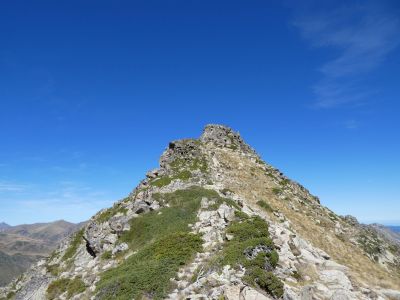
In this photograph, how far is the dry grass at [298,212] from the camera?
147 feet

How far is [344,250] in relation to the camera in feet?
159

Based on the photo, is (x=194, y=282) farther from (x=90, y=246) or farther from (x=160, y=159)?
(x=160, y=159)

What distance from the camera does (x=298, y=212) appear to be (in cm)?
5778

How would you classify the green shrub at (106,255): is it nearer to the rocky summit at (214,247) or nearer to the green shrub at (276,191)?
the rocky summit at (214,247)

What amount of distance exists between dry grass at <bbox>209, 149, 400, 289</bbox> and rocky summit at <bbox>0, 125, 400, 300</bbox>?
0.91ft

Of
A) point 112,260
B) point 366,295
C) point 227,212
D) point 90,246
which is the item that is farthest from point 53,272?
point 366,295

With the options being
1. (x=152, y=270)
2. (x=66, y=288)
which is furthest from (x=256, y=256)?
(x=66, y=288)

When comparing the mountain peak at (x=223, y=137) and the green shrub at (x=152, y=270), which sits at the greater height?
the mountain peak at (x=223, y=137)

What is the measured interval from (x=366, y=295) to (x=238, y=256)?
9.25m

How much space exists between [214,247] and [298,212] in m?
31.5

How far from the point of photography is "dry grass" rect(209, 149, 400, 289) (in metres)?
44.8

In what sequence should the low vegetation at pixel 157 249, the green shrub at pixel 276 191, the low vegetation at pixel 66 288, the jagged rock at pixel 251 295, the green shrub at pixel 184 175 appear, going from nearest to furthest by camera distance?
the jagged rock at pixel 251 295
the low vegetation at pixel 157 249
the low vegetation at pixel 66 288
the green shrub at pixel 184 175
the green shrub at pixel 276 191

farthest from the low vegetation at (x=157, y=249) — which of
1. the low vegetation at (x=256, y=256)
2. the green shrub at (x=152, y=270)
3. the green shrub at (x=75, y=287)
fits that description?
the low vegetation at (x=256, y=256)

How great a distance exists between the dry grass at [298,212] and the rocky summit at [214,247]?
0.91ft
